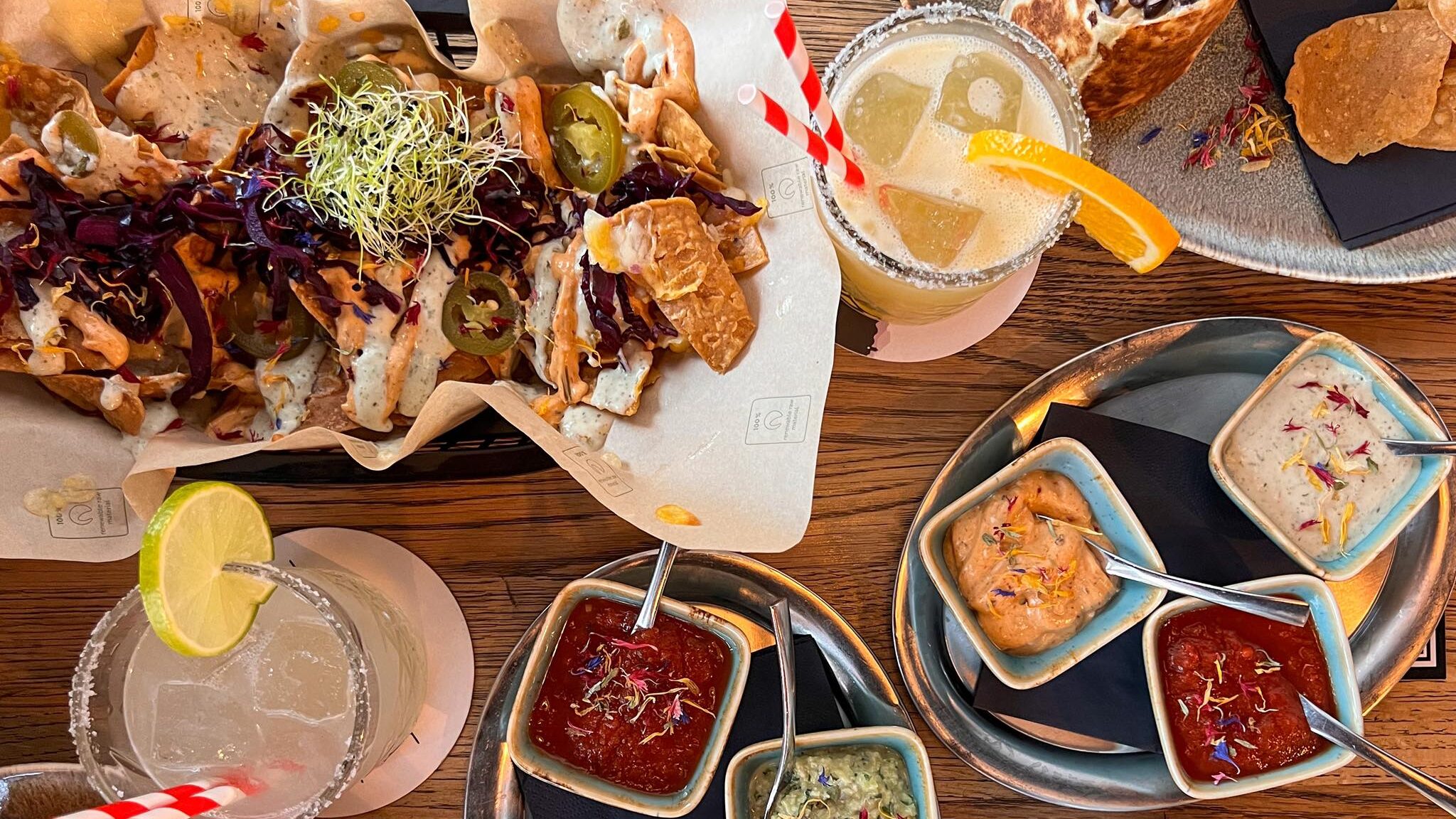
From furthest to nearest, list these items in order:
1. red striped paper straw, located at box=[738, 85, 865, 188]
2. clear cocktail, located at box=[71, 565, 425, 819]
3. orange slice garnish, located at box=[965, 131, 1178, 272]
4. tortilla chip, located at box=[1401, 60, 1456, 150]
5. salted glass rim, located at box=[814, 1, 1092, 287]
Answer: tortilla chip, located at box=[1401, 60, 1456, 150] → clear cocktail, located at box=[71, 565, 425, 819] → salted glass rim, located at box=[814, 1, 1092, 287] → orange slice garnish, located at box=[965, 131, 1178, 272] → red striped paper straw, located at box=[738, 85, 865, 188]

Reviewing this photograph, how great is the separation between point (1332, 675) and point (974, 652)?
0.67 metres

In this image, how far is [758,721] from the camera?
1.72 m

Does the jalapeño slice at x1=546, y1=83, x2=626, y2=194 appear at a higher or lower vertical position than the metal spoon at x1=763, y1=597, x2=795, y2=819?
higher

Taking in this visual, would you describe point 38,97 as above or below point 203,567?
above

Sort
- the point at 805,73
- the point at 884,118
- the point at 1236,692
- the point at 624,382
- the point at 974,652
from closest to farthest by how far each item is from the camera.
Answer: the point at 805,73 < the point at 884,118 < the point at 624,382 < the point at 1236,692 < the point at 974,652

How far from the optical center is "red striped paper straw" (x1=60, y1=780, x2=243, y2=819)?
139 cm

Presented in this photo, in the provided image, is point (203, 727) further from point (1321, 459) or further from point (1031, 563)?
point (1321, 459)

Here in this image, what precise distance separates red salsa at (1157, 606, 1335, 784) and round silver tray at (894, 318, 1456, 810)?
0.14m

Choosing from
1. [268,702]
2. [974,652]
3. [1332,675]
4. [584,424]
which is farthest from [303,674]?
[1332,675]

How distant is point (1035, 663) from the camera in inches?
66.2

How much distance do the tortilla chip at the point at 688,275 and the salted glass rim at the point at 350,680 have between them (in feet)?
2.51

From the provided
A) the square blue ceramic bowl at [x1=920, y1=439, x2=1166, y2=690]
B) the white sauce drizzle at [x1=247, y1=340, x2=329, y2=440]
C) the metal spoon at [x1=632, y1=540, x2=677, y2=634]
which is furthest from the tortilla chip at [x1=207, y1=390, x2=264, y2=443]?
the square blue ceramic bowl at [x1=920, y1=439, x2=1166, y2=690]

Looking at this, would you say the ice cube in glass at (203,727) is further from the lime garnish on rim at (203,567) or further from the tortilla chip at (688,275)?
the tortilla chip at (688,275)

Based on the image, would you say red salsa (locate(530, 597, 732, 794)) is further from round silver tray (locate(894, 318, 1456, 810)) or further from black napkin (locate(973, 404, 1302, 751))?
black napkin (locate(973, 404, 1302, 751))
